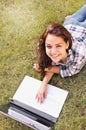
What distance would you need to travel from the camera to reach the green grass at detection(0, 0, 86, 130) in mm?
2186

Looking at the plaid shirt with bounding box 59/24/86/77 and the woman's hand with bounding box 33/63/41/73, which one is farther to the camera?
the woman's hand with bounding box 33/63/41/73

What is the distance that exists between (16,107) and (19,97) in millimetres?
86

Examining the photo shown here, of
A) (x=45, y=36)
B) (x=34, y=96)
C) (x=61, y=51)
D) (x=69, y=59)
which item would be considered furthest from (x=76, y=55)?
(x=34, y=96)

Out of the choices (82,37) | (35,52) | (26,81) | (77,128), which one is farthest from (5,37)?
(77,128)

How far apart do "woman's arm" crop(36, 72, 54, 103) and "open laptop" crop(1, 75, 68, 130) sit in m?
0.02

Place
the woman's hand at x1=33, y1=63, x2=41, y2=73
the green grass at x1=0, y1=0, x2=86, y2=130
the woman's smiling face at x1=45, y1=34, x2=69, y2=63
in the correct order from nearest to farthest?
the woman's smiling face at x1=45, y1=34, x2=69, y2=63, the green grass at x1=0, y1=0, x2=86, y2=130, the woman's hand at x1=33, y1=63, x2=41, y2=73

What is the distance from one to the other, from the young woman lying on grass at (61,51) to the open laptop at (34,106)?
1.9 inches

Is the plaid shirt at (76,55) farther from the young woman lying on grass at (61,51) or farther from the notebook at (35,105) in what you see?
the notebook at (35,105)

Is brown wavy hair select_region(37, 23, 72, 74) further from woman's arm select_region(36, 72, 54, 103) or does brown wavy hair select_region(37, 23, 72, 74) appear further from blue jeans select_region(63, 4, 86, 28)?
blue jeans select_region(63, 4, 86, 28)

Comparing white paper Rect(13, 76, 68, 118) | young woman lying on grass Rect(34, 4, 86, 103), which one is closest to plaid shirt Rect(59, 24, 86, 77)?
young woman lying on grass Rect(34, 4, 86, 103)

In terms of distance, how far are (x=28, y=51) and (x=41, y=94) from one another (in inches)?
17.0

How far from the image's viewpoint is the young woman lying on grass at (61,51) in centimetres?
205

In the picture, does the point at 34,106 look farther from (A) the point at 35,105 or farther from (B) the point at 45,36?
(B) the point at 45,36

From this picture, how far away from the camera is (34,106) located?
220 centimetres
